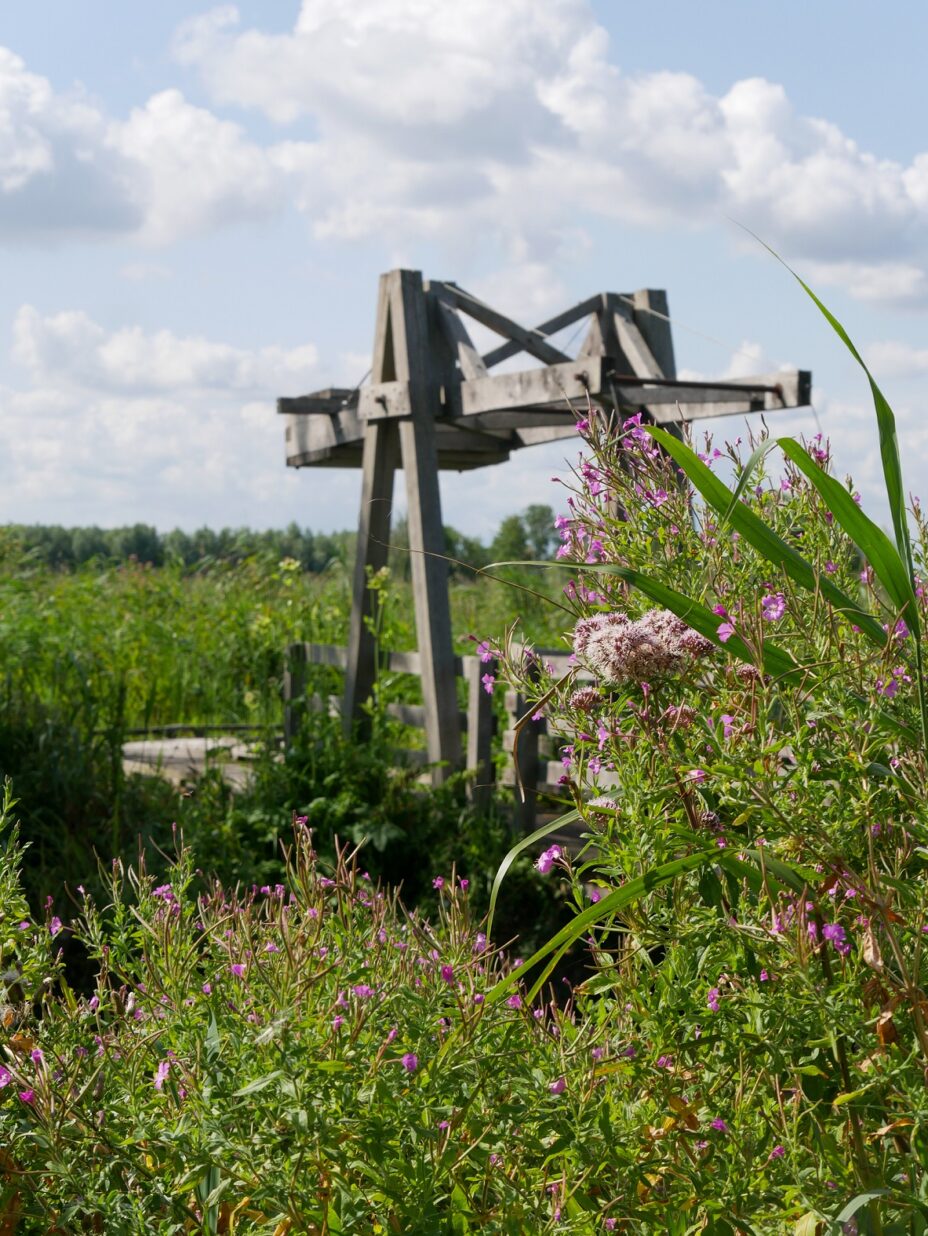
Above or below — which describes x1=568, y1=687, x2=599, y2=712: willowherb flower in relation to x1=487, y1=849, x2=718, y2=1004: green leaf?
above

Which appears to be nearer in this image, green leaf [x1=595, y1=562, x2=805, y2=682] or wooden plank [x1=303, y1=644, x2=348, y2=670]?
green leaf [x1=595, y1=562, x2=805, y2=682]

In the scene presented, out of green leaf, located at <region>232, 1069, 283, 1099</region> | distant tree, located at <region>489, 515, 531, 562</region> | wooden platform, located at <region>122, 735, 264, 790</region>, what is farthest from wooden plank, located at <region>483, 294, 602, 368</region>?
distant tree, located at <region>489, 515, 531, 562</region>

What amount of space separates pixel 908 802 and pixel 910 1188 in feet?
1.44

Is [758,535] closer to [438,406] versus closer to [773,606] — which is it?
[773,606]

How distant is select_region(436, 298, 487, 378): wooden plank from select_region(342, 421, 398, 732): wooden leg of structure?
2.25 feet

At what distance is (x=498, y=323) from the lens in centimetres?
767

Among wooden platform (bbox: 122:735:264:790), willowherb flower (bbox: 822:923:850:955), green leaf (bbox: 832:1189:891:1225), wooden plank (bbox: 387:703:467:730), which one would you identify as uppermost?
willowherb flower (bbox: 822:923:850:955)

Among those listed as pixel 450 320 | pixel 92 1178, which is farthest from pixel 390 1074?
pixel 450 320

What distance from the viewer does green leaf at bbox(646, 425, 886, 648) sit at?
5.65ft

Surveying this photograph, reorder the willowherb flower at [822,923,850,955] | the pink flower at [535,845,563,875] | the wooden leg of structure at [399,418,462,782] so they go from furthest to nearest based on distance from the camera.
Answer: the wooden leg of structure at [399,418,462,782]
the pink flower at [535,845,563,875]
the willowherb flower at [822,923,850,955]

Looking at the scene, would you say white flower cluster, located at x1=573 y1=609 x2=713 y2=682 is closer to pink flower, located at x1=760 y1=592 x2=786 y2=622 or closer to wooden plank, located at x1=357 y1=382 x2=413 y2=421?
pink flower, located at x1=760 y1=592 x2=786 y2=622

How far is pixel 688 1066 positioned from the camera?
5.55 feet

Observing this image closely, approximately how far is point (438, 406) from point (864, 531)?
6.04 meters

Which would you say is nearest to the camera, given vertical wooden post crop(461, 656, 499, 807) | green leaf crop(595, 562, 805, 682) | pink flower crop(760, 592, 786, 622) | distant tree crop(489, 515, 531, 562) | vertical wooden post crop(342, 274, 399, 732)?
green leaf crop(595, 562, 805, 682)
